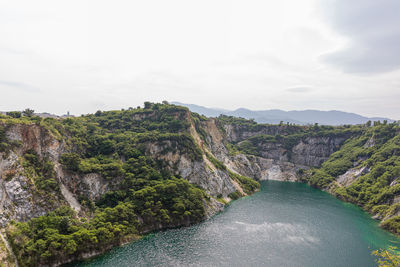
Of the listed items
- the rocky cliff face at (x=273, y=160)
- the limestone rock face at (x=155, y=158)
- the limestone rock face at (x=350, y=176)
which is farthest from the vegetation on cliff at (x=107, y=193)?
the limestone rock face at (x=350, y=176)

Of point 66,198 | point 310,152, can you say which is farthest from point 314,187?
point 66,198

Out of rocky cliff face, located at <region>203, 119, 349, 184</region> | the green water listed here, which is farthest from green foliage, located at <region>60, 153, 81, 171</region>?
rocky cliff face, located at <region>203, 119, 349, 184</region>

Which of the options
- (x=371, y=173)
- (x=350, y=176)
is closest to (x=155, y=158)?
(x=371, y=173)

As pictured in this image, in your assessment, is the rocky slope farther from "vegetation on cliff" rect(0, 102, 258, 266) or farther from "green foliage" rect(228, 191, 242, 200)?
"green foliage" rect(228, 191, 242, 200)

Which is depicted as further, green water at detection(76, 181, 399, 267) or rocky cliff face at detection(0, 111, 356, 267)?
green water at detection(76, 181, 399, 267)

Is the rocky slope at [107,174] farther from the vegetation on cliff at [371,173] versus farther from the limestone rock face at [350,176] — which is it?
the vegetation on cliff at [371,173]

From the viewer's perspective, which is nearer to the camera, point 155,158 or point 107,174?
point 107,174

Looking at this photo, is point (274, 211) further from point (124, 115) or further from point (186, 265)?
point (124, 115)

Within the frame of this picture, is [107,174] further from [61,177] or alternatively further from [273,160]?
[273,160]
